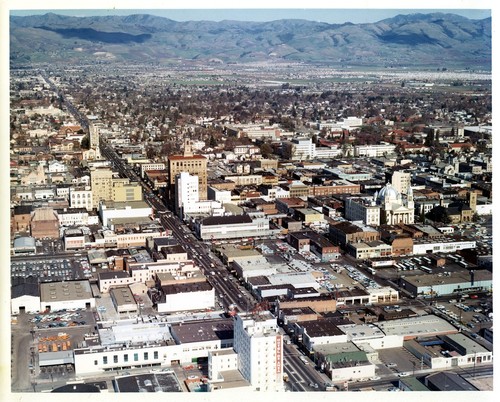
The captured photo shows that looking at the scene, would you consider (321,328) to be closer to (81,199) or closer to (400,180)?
(81,199)

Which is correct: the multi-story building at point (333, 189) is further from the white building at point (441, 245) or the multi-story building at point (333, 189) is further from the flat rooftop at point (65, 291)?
the flat rooftop at point (65, 291)

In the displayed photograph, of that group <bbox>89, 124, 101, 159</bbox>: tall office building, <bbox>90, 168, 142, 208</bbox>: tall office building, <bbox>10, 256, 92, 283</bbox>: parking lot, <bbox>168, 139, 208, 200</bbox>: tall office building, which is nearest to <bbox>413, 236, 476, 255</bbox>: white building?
<bbox>168, 139, 208, 200</bbox>: tall office building

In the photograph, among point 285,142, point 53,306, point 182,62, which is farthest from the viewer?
point 182,62

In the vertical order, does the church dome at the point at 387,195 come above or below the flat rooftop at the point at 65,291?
above

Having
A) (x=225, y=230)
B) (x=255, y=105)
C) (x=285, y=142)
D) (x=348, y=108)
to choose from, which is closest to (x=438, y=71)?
(x=348, y=108)

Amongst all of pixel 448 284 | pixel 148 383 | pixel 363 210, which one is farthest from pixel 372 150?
pixel 148 383

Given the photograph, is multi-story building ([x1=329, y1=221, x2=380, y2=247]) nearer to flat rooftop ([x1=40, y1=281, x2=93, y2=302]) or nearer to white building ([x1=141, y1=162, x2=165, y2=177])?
flat rooftop ([x1=40, y1=281, x2=93, y2=302])

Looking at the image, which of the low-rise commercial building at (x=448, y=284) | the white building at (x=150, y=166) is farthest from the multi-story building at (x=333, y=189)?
the low-rise commercial building at (x=448, y=284)
